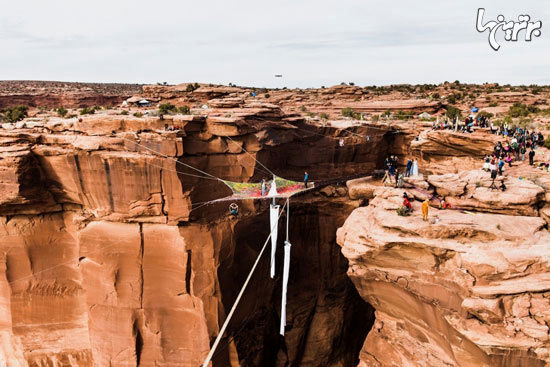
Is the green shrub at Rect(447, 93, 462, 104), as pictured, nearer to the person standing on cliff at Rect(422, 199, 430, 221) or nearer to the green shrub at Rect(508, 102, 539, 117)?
the green shrub at Rect(508, 102, 539, 117)

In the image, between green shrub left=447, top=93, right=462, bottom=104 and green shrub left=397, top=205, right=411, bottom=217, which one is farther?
green shrub left=447, top=93, right=462, bottom=104

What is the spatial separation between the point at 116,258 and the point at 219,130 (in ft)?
22.2

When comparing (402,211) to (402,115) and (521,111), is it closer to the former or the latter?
(402,115)

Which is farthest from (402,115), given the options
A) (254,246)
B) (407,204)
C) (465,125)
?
(407,204)

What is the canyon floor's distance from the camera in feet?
33.2

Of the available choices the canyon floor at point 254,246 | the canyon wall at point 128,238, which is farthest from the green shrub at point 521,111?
the canyon wall at point 128,238

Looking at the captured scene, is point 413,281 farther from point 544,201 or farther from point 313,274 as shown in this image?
point 313,274

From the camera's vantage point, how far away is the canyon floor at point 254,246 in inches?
399

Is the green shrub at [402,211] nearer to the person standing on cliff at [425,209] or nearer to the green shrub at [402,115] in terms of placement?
the person standing on cliff at [425,209]

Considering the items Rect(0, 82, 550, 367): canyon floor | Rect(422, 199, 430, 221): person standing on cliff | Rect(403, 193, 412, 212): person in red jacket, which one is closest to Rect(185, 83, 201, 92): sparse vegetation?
Rect(0, 82, 550, 367): canyon floor

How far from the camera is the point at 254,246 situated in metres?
18.8

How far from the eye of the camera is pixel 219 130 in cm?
1639

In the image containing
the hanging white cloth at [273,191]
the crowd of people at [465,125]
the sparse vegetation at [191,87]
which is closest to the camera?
the hanging white cloth at [273,191]

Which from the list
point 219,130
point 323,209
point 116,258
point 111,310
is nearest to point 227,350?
point 111,310
